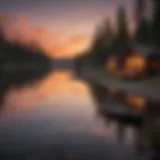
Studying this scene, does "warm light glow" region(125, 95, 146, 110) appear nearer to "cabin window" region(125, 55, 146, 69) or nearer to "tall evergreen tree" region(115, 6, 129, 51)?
"cabin window" region(125, 55, 146, 69)

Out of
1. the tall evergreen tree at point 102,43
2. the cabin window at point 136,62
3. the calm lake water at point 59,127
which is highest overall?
the tall evergreen tree at point 102,43

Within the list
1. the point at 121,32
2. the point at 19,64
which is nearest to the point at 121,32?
the point at 121,32

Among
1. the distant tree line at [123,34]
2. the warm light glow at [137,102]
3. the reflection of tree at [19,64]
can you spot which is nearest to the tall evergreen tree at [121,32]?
the distant tree line at [123,34]

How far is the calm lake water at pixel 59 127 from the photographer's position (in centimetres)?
148

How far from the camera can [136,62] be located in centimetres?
160

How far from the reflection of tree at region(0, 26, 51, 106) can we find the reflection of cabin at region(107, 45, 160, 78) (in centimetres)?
35

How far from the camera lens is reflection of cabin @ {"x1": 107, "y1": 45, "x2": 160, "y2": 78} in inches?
61.9

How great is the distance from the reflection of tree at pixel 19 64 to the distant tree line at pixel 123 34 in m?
0.27

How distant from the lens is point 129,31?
1.63m

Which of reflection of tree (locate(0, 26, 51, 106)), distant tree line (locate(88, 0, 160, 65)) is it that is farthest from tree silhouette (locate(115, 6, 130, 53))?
reflection of tree (locate(0, 26, 51, 106))

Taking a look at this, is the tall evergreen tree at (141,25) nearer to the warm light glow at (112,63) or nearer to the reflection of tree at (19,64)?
the warm light glow at (112,63)

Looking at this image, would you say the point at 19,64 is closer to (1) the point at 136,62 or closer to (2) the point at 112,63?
(2) the point at 112,63

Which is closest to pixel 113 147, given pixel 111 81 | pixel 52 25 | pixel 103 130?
pixel 103 130

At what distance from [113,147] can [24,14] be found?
0.82m
